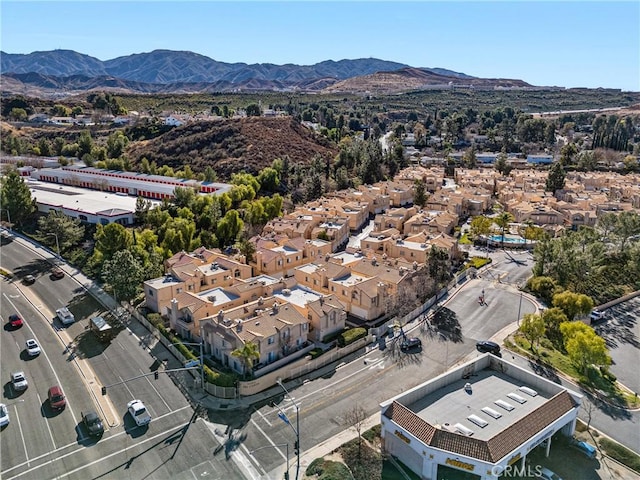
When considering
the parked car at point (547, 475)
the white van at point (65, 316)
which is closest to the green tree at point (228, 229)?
the white van at point (65, 316)

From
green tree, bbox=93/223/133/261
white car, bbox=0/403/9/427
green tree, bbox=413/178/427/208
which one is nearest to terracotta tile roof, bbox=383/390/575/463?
white car, bbox=0/403/9/427

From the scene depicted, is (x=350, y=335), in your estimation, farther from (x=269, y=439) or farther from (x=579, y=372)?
(x=579, y=372)

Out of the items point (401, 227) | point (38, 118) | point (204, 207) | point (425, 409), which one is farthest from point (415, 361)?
point (38, 118)

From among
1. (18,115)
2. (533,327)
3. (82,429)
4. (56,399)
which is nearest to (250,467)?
(82,429)

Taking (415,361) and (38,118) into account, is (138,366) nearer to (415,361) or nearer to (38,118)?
(415,361)

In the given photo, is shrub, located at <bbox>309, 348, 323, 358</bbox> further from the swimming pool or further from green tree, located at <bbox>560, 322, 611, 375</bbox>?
the swimming pool

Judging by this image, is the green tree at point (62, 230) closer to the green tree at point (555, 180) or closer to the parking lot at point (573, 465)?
the parking lot at point (573, 465)
